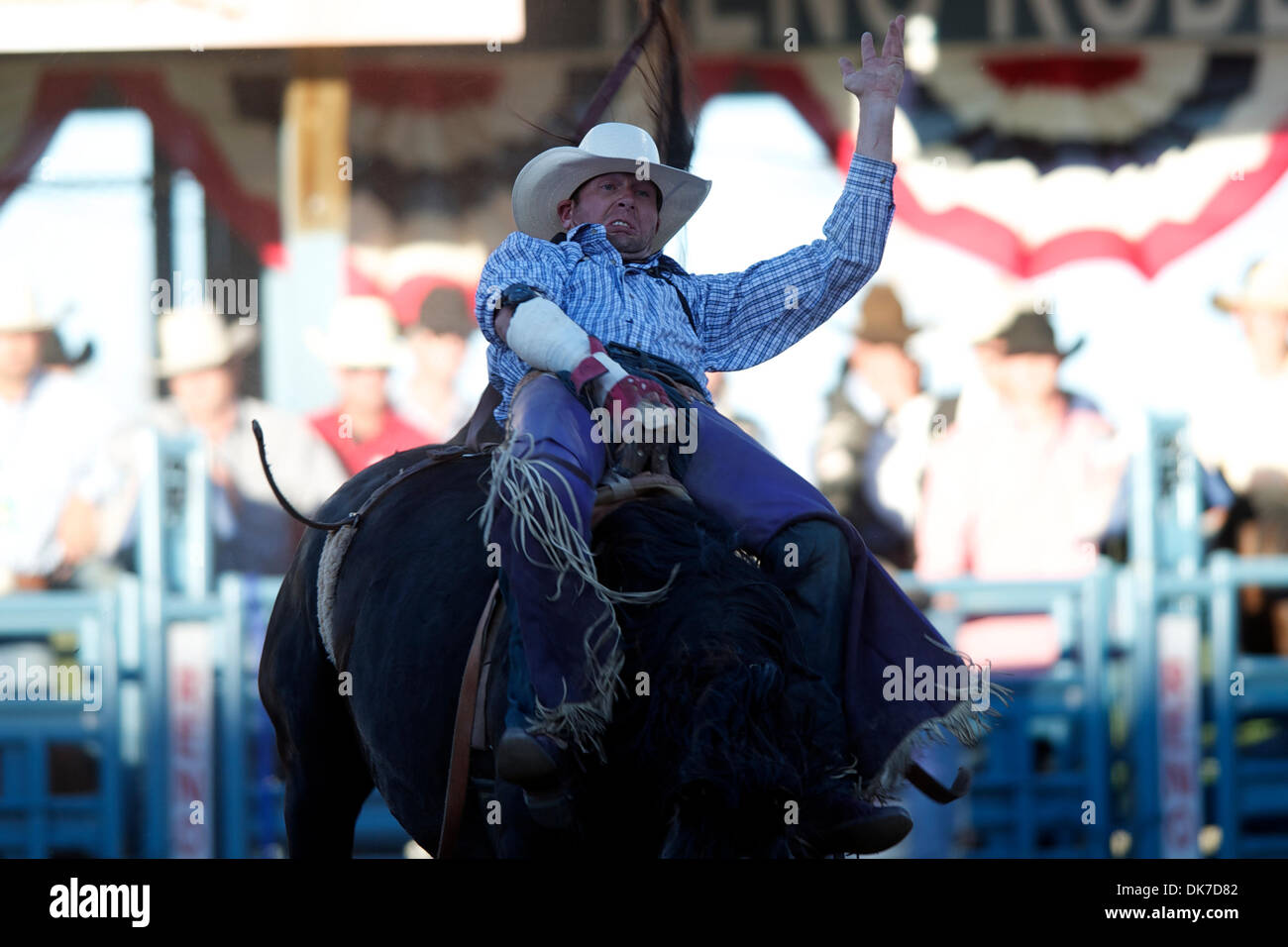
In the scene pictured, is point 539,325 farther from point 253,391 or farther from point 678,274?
point 253,391

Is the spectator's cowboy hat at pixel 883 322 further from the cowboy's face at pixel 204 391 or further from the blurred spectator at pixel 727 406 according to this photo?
the cowboy's face at pixel 204 391

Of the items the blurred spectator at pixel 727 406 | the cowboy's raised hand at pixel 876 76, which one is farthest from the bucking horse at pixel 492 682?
the blurred spectator at pixel 727 406

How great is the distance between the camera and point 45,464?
5008 millimetres

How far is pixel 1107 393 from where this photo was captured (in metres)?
4.91

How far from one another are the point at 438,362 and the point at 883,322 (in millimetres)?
1487

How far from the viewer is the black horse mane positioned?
178cm

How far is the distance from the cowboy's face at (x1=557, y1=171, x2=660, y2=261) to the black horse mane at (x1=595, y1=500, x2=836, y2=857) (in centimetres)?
64

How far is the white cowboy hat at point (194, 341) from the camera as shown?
5.08m

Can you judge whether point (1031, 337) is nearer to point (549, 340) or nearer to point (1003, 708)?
point (1003, 708)

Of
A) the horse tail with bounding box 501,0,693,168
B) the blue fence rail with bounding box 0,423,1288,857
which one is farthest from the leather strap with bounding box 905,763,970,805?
the blue fence rail with bounding box 0,423,1288,857

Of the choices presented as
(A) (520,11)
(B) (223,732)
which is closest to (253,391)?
(B) (223,732)

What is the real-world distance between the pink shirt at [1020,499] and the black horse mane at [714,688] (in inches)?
116

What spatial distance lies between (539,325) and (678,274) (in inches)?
17.3
